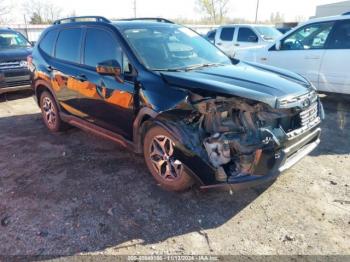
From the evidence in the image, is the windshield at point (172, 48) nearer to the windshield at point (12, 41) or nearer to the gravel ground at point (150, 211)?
the gravel ground at point (150, 211)

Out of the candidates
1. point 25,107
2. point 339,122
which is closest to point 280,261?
point 339,122

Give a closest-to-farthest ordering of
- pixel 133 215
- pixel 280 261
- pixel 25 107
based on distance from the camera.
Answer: pixel 280 261, pixel 133 215, pixel 25 107

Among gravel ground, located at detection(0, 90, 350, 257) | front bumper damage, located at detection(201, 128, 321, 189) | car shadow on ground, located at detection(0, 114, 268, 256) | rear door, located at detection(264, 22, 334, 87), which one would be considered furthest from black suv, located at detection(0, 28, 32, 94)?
front bumper damage, located at detection(201, 128, 321, 189)

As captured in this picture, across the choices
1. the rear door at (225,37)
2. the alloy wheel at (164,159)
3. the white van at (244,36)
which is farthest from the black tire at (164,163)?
the rear door at (225,37)

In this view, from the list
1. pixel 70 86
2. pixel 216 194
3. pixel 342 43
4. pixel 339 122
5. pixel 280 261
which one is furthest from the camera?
pixel 342 43

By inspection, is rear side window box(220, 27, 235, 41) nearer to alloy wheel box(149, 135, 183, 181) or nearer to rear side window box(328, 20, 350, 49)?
rear side window box(328, 20, 350, 49)

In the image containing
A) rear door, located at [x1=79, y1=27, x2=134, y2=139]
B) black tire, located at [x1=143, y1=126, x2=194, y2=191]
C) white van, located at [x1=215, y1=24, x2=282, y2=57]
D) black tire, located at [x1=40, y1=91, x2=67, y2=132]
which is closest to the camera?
black tire, located at [x1=143, y1=126, x2=194, y2=191]

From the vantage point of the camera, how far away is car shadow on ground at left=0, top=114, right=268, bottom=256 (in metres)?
2.94

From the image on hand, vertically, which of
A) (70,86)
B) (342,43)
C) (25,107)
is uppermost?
(342,43)

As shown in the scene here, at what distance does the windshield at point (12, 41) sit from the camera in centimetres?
899

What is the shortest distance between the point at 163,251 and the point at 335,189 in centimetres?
210

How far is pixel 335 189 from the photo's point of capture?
3.64 metres

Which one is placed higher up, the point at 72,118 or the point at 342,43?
the point at 342,43

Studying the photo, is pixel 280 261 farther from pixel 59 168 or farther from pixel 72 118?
pixel 72 118
